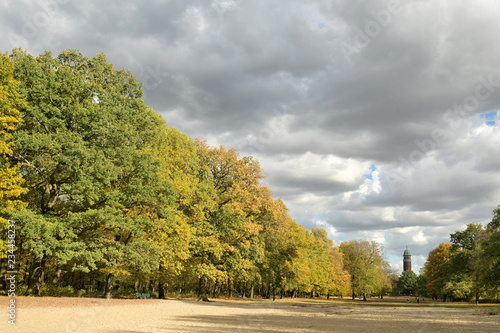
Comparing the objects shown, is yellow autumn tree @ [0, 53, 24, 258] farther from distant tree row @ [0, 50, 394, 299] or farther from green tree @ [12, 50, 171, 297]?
green tree @ [12, 50, 171, 297]

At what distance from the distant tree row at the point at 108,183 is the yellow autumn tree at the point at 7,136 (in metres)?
0.08

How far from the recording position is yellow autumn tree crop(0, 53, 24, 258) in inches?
923

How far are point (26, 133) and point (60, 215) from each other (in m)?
7.14

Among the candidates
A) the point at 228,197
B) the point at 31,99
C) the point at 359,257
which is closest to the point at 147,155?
the point at 31,99

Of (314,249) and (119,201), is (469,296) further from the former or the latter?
(119,201)

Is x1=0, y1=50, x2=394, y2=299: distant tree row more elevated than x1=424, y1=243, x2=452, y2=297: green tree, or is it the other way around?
x1=0, y1=50, x2=394, y2=299: distant tree row

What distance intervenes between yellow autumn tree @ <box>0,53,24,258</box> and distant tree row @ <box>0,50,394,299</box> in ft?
0.26

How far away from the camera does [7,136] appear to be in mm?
24328

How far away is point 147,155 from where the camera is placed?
31188mm

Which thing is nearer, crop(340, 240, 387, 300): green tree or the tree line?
the tree line

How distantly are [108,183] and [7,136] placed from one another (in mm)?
6982

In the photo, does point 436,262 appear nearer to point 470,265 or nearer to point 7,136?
point 470,265

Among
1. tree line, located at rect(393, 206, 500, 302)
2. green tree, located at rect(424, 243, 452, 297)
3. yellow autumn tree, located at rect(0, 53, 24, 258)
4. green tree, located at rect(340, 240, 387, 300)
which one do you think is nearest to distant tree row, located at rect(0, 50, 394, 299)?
yellow autumn tree, located at rect(0, 53, 24, 258)

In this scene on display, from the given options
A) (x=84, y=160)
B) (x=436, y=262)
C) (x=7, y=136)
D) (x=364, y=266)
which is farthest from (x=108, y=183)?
(x=436, y=262)
